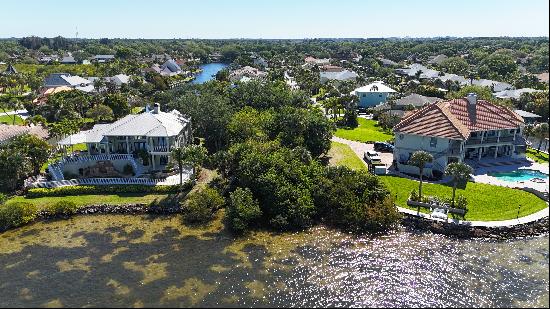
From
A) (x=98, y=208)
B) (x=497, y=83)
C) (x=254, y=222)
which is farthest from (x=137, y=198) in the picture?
(x=497, y=83)

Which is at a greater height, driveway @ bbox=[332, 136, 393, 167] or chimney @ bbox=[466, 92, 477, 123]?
chimney @ bbox=[466, 92, 477, 123]

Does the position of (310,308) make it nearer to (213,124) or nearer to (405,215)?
(405,215)

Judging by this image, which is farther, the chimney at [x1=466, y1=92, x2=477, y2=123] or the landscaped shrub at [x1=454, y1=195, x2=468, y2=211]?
the chimney at [x1=466, y1=92, x2=477, y2=123]

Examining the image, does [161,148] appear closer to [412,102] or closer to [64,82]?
[412,102]

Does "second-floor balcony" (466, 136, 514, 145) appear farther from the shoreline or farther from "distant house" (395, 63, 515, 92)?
"distant house" (395, 63, 515, 92)

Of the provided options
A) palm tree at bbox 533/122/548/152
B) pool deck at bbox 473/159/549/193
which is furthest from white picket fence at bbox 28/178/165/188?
palm tree at bbox 533/122/548/152

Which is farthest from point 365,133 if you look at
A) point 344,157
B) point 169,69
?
point 169,69
